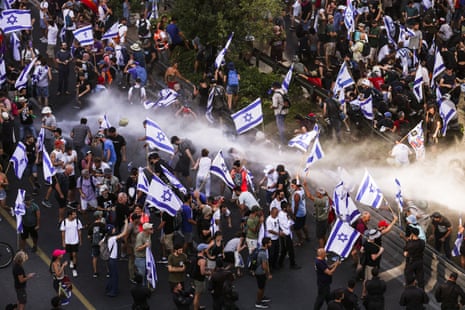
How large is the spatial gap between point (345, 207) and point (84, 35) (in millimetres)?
12041

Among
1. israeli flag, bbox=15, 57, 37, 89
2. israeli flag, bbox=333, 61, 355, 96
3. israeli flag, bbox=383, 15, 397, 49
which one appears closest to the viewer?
israeli flag, bbox=333, 61, 355, 96

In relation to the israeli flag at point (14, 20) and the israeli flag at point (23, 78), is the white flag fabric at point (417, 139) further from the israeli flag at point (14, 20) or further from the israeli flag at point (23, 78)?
the israeli flag at point (14, 20)

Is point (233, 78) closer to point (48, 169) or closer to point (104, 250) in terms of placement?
point (48, 169)

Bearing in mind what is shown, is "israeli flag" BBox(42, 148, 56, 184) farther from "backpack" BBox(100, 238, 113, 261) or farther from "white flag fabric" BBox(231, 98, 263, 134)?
"white flag fabric" BBox(231, 98, 263, 134)

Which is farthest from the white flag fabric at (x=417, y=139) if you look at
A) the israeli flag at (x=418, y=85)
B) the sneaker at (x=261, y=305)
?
the sneaker at (x=261, y=305)

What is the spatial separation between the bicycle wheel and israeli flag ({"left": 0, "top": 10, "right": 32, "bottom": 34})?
9.68m

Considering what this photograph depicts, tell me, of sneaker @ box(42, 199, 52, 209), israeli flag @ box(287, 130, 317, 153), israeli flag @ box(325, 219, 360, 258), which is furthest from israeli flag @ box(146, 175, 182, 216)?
israeli flag @ box(287, 130, 317, 153)

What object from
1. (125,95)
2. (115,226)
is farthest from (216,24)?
(115,226)

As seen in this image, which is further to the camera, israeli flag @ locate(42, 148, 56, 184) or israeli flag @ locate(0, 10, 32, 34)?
israeli flag @ locate(0, 10, 32, 34)

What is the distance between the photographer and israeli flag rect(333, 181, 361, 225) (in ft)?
79.8

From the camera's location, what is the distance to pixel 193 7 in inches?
1309

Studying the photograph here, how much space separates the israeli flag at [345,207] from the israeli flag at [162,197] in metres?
3.81

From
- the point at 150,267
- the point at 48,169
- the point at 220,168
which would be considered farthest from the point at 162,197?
the point at 48,169

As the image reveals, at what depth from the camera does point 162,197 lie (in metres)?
23.9
